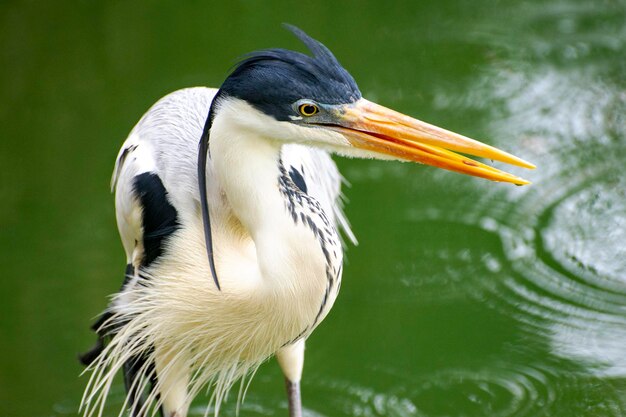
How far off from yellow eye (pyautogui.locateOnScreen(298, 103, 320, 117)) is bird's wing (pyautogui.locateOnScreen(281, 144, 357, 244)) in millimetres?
365

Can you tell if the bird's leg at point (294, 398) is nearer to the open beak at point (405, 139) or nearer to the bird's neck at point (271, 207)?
the bird's neck at point (271, 207)

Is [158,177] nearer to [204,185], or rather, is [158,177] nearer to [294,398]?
[204,185]

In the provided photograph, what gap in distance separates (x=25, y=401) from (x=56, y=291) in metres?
0.67

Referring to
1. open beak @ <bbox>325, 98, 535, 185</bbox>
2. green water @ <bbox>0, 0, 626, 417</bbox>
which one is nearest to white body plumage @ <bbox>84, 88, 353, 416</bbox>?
open beak @ <bbox>325, 98, 535, 185</bbox>

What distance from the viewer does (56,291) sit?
14.5 feet

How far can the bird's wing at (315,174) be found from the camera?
306cm

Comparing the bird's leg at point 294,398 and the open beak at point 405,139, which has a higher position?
the open beak at point 405,139

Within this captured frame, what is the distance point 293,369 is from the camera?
3371mm

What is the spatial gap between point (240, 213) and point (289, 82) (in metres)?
0.39

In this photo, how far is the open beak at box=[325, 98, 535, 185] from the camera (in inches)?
99.5

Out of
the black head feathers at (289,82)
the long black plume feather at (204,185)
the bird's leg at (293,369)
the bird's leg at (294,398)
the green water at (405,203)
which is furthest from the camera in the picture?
the green water at (405,203)

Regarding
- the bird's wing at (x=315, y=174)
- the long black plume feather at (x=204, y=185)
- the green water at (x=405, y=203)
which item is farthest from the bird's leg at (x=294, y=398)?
the long black plume feather at (x=204, y=185)

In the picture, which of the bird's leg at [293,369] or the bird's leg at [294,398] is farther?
the bird's leg at [294,398]

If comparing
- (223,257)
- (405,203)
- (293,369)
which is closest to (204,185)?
(223,257)
